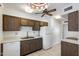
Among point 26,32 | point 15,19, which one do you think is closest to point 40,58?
point 15,19

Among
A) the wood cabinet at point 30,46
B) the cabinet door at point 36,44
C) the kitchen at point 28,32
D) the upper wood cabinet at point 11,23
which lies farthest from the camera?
the cabinet door at point 36,44

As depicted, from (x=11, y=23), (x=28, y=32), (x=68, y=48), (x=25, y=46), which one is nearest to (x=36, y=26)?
(x=28, y=32)

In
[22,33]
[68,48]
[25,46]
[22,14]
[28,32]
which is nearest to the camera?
[68,48]

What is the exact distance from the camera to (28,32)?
12.1ft

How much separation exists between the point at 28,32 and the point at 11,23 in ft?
3.47

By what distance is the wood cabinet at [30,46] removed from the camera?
113 inches

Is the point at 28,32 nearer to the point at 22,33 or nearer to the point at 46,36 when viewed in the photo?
the point at 22,33

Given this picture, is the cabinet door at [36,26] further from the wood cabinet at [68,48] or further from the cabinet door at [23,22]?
the wood cabinet at [68,48]

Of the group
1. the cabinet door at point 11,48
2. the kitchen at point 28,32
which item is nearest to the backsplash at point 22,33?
the kitchen at point 28,32

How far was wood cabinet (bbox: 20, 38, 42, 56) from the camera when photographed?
288 centimetres

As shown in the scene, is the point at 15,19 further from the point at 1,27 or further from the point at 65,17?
the point at 65,17

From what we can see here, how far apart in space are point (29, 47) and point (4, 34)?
1052 millimetres

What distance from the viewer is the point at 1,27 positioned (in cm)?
257

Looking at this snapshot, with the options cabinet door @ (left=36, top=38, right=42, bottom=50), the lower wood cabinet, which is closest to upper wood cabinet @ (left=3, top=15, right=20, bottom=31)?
the lower wood cabinet
